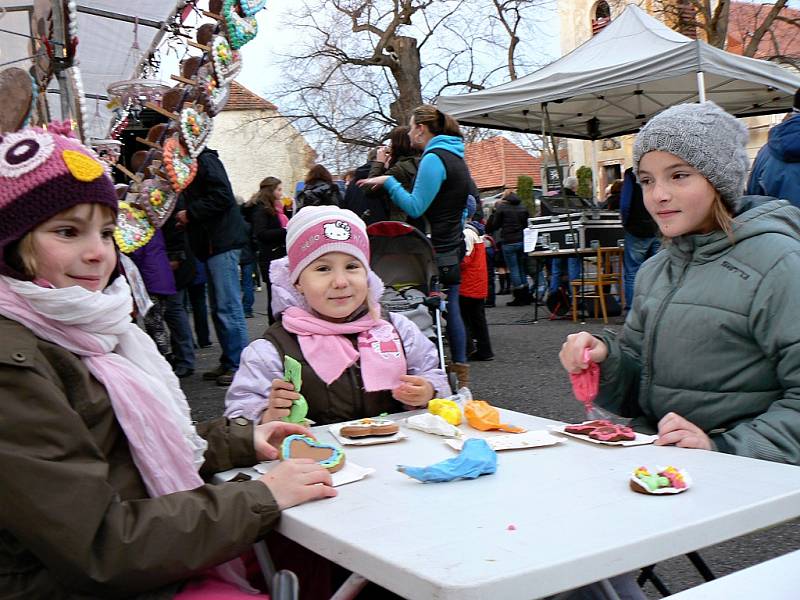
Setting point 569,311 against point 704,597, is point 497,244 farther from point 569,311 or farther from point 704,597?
point 704,597

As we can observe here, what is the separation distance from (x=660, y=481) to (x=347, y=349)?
49.8 inches

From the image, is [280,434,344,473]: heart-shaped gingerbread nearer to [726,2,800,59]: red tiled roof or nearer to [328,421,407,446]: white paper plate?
[328,421,407,446]: white paper plate

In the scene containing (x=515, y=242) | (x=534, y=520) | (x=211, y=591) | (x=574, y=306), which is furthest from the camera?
(x=515, y=242)

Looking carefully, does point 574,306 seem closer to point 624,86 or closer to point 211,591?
point 624,86

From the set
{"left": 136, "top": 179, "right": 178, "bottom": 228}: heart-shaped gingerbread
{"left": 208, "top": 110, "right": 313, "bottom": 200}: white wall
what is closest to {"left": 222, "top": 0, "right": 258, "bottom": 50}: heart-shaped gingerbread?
{"left": 136, "top": 179, "right": 178, "bottom": 228}: heart-shaped gingerbread

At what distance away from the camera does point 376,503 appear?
57.7 inches

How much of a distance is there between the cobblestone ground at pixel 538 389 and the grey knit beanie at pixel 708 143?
1.05 m

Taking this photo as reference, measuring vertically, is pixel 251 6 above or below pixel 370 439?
above

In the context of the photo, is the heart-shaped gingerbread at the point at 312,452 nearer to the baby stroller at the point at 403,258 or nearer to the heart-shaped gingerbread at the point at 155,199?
the baby stroller at the point at 403,258

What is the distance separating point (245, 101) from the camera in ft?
133

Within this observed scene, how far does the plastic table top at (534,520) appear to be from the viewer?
1.11m

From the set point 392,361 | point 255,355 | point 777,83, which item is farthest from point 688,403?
point 777,83

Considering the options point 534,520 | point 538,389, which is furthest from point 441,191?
point 534,520

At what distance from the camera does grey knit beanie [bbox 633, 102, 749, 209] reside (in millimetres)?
1993
